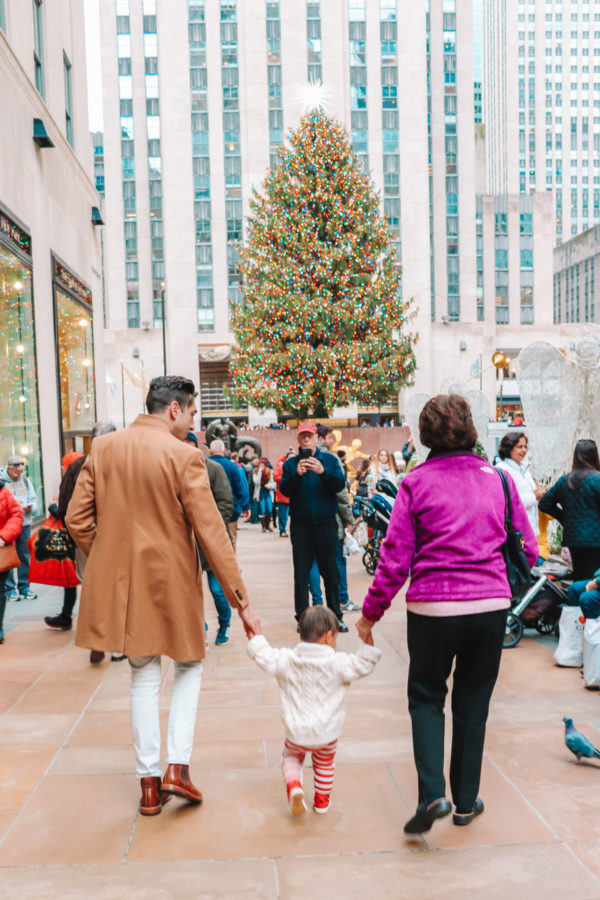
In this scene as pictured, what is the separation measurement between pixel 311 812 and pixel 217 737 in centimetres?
115

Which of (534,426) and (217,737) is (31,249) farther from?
(217,737)

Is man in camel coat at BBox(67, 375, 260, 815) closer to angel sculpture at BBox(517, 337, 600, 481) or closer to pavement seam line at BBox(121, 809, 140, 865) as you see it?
pavement seam line at BBox(121, 809, 140, 865)

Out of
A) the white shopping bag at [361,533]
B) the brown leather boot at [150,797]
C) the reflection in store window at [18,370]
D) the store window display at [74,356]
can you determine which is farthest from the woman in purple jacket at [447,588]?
the store window display at [74,356]

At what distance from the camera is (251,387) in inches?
1458

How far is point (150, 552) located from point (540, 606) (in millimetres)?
4356

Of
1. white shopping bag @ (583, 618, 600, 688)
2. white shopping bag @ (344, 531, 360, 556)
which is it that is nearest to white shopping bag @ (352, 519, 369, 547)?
white shopping bag @ (344, 531, 360, 556)

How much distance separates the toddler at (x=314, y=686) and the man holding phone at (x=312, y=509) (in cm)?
328

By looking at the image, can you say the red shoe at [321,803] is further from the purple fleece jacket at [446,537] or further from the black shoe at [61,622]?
the black shoe at [61,622]

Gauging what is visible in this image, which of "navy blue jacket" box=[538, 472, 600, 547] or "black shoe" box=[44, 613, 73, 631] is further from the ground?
"navy blue jacket" box=[538, 472, 600, 547]

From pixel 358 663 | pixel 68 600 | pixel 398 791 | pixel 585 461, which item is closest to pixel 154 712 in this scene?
pixel 358 663

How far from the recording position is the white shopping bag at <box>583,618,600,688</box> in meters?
5.25

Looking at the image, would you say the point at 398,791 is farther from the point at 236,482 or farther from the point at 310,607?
the point at 236,482

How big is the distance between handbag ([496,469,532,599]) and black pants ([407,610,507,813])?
0.30 metres

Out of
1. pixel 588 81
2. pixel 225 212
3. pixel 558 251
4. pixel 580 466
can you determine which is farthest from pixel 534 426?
pixel 588 81
